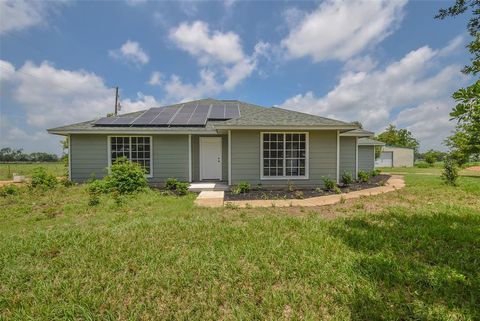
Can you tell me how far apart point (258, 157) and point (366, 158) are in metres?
10.8

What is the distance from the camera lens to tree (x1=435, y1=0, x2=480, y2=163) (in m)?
2.31

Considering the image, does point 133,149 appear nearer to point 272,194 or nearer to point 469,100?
point 272,194

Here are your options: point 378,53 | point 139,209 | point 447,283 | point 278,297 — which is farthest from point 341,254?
point 378,53

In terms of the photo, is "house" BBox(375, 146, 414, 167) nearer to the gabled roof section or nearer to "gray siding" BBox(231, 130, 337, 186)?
"gray siding" BBox(231, 130, 337, 186)

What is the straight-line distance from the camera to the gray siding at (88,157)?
32.9 feet

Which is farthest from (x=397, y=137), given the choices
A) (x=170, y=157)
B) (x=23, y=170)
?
(x=23, y=170)

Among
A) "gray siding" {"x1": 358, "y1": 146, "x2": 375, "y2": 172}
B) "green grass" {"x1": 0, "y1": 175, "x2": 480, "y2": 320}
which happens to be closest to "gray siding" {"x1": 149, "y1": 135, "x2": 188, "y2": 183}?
"green grass" {"x1": 0, "y1": 175, "x2": 480, "y2": 320}

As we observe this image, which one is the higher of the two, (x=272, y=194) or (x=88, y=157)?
(x=88, y=157)

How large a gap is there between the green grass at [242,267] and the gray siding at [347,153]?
A: 7682 millimetres

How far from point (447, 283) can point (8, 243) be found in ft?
20.9

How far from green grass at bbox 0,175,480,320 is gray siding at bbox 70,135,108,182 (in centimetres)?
511

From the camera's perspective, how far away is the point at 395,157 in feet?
107

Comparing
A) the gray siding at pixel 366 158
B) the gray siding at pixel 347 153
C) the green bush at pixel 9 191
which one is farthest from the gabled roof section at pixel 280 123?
the gray siding at pixel 366 158

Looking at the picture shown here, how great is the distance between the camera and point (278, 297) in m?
2.40
